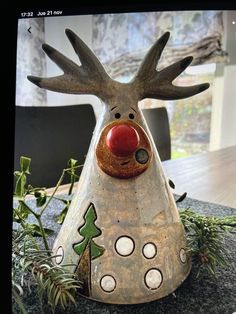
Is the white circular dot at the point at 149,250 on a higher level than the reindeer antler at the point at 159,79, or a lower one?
lower

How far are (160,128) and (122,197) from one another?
155 millimetres

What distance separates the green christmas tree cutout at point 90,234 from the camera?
11.3 inches

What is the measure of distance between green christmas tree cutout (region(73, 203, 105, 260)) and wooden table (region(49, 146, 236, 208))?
0.16 metres

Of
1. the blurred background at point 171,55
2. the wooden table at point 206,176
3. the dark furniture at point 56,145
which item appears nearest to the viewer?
the blurred background at point 171,55

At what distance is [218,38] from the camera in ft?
1.02

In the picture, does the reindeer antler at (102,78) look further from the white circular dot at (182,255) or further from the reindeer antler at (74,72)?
the white circular dot at (182,255)

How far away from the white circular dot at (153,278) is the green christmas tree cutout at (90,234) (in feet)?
0.14

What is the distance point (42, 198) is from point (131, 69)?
0.17m

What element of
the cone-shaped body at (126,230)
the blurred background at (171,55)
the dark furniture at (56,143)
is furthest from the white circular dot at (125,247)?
the dark furniture at (56,143)

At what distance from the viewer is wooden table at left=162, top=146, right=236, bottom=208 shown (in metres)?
0.43

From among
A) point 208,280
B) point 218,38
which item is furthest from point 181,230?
point 218,38

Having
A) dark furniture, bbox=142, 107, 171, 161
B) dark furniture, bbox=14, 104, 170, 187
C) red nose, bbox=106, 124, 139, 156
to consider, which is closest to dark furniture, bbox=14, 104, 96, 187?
dark furniture, bbox=14, 104, 170, 187

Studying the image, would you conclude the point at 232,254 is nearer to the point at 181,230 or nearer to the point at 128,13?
the point at 181,230

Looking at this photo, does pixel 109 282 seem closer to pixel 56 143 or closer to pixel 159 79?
pixel 159 79
